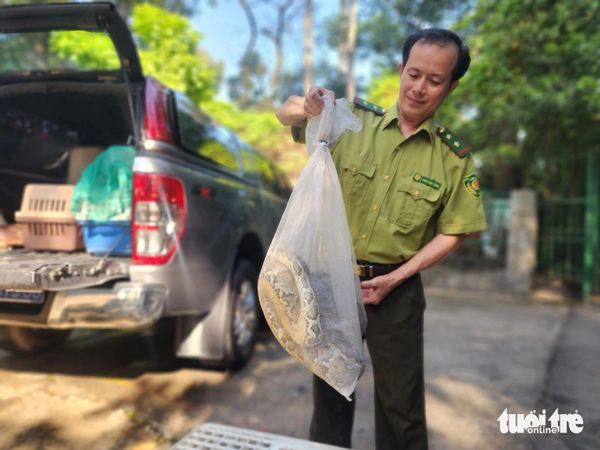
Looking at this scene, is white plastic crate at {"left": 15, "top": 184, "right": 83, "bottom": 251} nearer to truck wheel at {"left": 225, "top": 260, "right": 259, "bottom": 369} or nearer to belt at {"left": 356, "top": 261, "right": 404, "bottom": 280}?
truck wheel at {"left": 225, "top": 260, "right": 259, "bottom": 369}

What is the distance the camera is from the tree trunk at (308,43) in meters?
16.6

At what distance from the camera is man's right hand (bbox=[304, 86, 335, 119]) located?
1518 mm

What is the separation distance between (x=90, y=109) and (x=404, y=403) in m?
2.60

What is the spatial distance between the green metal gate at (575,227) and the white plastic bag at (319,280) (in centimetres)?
593

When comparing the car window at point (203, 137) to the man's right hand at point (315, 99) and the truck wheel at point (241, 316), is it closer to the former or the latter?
the truck wheel at point (241, 316)

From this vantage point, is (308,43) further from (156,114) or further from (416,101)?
(416,101)

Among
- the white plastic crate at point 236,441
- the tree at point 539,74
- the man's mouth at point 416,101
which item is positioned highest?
the tree at point 539,74

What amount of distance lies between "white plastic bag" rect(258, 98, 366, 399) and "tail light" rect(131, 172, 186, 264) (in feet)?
3.56

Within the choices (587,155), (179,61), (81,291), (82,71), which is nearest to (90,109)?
(82,71)

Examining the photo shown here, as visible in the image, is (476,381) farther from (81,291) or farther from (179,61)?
(179,61)

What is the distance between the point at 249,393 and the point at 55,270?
145 cm

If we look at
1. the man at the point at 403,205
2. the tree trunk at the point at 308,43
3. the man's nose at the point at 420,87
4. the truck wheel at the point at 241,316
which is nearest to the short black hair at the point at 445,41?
the man at the point at 403,205

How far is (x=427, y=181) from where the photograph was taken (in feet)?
5.17

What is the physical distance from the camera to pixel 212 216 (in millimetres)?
2750
